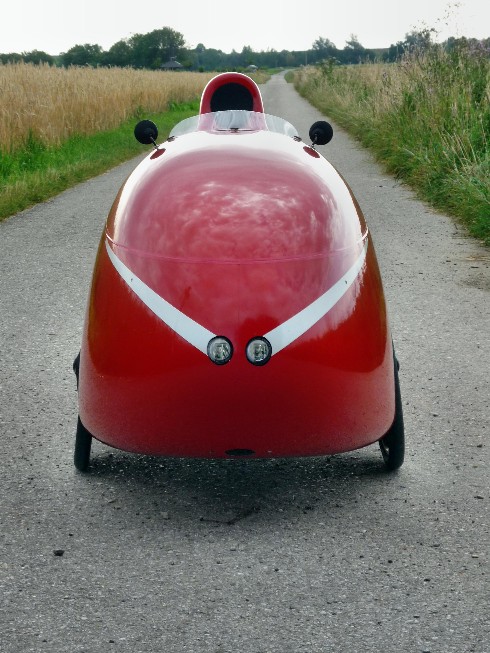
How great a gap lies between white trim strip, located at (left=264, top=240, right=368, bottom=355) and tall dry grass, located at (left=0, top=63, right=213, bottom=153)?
12847 millimetres

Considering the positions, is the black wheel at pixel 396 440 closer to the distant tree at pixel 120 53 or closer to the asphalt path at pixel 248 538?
the asphalt path at pixel 248 538

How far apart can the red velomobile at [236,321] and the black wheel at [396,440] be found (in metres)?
0.12

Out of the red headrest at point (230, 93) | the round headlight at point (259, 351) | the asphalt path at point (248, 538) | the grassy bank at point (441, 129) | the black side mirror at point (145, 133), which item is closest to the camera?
the asphalt path at point (248, 538)

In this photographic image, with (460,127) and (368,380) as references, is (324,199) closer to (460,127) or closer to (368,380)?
(368,380)

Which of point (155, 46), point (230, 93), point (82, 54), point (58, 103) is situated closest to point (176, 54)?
point (155, 46)

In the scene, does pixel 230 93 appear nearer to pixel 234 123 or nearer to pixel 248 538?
pixel 234 123

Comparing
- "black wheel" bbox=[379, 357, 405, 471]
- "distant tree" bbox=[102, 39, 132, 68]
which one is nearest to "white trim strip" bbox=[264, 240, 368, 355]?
"black wheel" bbox=[379, 357, 405, 471]

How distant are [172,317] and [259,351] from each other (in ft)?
1.02

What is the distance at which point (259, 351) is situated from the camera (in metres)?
3.44

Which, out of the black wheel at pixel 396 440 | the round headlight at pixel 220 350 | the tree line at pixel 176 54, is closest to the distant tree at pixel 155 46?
the tree line at pixel 176 54

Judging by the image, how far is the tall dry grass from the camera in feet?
54.4

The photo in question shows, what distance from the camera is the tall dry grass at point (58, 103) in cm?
1658

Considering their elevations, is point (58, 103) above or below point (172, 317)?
below

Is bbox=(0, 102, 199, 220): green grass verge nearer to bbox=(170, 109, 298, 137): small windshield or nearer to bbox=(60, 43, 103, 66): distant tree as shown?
bbox=(170, 109, 298, 137): small windshield
